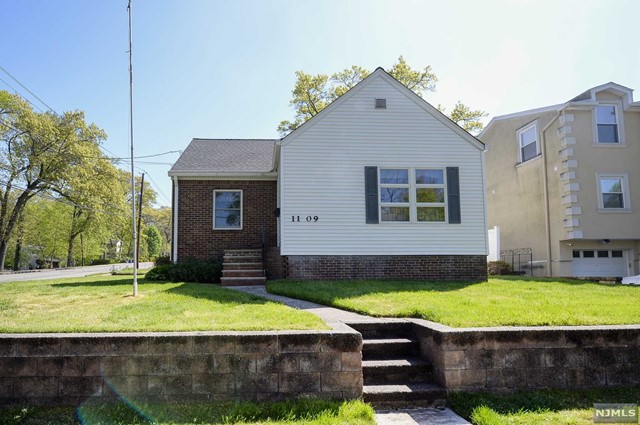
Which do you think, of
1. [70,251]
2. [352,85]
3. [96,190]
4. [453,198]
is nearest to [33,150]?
[96,190]

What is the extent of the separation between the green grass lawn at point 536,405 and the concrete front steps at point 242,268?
307 inches

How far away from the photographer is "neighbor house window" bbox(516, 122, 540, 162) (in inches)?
679

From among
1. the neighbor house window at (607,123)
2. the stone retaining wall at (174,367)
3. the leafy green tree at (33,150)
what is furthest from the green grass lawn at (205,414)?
the leafy green tree at (33,150)

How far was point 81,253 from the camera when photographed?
4775 cm

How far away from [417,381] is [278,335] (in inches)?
64.4

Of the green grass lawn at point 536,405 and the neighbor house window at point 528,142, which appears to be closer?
the green grass lawn at point 536,405

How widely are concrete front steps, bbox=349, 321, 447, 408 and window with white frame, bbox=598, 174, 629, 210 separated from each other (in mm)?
13268

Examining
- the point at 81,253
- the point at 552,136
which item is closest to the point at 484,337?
the point at 552,136

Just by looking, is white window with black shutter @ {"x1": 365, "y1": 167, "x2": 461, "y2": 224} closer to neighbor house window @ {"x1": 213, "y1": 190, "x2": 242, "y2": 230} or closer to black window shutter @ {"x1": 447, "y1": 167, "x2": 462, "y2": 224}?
A: black window shutter @ {"x1": 447, "y1": 167, "x2": 462, "y2": 224}

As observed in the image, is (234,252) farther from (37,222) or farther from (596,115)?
(37,222)

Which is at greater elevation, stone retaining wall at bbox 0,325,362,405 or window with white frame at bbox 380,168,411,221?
window with white frame at bbox 380,168,411,221

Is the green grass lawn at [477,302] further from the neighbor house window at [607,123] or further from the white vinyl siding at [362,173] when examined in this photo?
the neighbor house window at [607,123]

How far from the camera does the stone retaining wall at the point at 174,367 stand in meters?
4.25

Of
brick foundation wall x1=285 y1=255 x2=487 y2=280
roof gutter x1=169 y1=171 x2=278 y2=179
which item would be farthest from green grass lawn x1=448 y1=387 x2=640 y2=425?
roof gutter x1=169 y1=171 x2=278 y2=179
